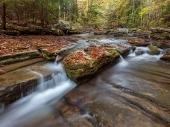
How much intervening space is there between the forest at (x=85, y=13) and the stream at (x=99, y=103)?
26.8ft

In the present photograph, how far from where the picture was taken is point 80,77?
5961 millimetres

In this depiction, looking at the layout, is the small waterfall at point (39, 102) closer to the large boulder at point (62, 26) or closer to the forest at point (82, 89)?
the forest at point (82, 89)

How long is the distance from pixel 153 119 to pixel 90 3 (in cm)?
4445

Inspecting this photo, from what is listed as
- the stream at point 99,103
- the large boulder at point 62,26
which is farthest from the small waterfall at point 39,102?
the large boulder at point 62,26

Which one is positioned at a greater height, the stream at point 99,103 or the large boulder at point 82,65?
the large boulder at point 82,65

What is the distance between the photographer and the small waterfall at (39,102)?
4262 mm

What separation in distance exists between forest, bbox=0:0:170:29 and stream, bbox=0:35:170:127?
8.16 metres

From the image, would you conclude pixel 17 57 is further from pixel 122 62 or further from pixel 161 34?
pixel 161 34

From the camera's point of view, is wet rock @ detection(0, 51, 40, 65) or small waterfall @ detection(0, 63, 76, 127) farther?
wet rock @ detection(0, 51, 40, 65)

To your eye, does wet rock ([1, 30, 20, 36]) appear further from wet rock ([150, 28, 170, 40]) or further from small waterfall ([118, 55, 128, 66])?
wet rock ([150, 28, 170, 40])

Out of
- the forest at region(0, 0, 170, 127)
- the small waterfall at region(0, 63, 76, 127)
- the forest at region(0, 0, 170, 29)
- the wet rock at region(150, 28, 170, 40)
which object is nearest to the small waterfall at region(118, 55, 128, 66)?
the forest at region(0, 0, 170, 127)

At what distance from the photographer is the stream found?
379 cm

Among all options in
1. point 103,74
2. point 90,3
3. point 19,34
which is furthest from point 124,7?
point 103,74

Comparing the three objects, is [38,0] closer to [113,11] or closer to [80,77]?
[80,77]
